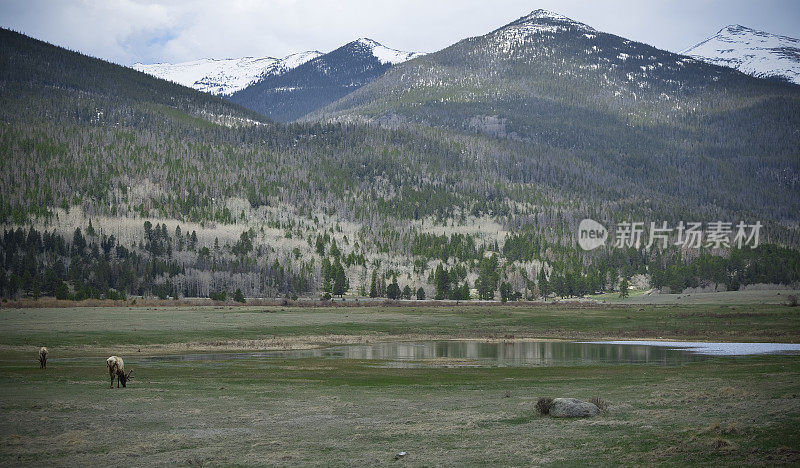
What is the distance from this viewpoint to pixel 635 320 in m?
102

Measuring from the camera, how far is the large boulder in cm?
2880

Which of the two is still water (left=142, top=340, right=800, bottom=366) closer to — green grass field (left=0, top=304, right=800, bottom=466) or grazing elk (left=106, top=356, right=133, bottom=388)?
green grass field (left=0, top=304, right=800, bottom=466)

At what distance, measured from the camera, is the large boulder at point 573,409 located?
2880 centimetres

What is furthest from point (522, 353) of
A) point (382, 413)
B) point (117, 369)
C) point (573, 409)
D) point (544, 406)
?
point (117, 369)

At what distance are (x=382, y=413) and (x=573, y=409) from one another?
7.70m

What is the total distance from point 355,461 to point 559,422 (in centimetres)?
895

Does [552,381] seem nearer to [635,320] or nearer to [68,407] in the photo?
[68,407]

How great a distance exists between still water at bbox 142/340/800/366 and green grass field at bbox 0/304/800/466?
4475 millimetres

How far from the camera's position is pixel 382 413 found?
102ft

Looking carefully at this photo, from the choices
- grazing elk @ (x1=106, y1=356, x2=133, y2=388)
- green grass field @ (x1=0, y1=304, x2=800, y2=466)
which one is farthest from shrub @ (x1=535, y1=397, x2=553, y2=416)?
grazing elk @ (x1=106, y1=356, x2=133, y2=388)

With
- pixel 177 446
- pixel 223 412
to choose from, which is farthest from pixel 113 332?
pixel 177 446

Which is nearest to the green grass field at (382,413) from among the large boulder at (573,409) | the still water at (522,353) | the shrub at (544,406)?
the shrub at (544,406)

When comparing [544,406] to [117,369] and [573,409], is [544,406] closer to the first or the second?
[573,409]

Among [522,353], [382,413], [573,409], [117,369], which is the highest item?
[117,369]
